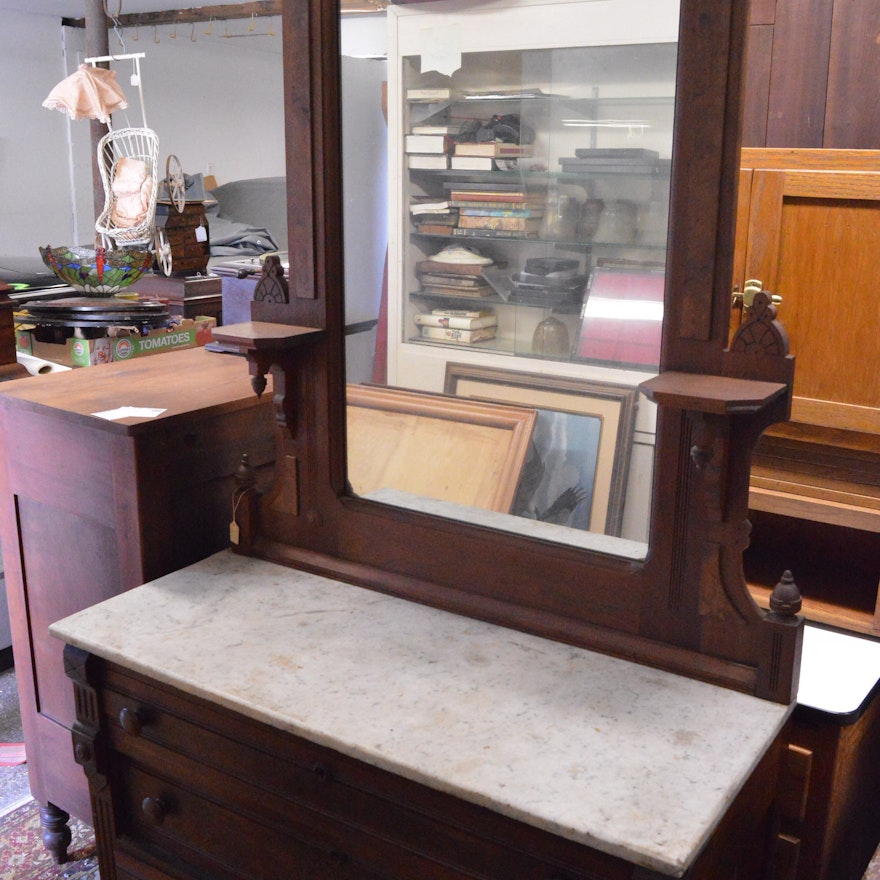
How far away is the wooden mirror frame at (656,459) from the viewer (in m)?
1.23

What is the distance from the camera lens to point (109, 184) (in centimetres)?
449

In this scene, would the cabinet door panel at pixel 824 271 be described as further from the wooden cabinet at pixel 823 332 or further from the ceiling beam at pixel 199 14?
the ceiling beam at pixel 199 14

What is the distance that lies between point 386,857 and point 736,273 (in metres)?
1.76

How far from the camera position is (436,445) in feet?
5.35

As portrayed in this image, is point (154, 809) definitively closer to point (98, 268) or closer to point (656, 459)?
point (656, 459)

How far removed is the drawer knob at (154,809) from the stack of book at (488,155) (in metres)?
1.15

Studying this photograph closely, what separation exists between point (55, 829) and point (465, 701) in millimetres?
1360

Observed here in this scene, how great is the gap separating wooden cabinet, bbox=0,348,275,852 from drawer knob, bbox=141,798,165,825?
0.40 metres

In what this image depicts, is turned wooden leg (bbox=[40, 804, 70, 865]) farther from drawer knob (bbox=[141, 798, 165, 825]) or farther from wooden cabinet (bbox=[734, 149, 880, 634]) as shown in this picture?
wooden cabinet (bbox=[734, 149, 880, 634])

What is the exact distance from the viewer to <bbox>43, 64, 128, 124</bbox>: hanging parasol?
4477 millimetres

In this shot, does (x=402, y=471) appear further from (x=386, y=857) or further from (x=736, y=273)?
(x=736, y=273)

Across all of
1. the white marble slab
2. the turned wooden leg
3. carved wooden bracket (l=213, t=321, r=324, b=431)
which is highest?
carved wooden bracket (l=213, t=321, r=324, b=431)

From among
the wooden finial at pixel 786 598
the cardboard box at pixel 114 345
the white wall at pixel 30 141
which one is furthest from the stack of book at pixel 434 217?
the white wall at pixel 30 141

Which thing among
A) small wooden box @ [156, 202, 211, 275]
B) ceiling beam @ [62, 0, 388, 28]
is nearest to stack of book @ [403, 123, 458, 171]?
small wooden box @ [156, 202, 211, 275]
